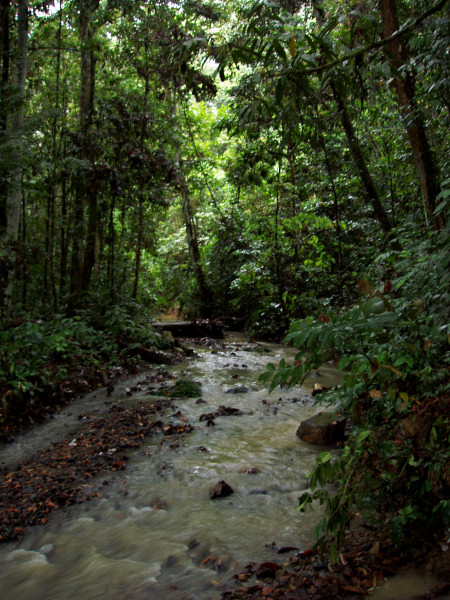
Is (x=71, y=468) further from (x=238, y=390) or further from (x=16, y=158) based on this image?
(x=16, y=158)

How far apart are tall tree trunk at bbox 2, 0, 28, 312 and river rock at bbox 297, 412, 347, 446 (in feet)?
19.2

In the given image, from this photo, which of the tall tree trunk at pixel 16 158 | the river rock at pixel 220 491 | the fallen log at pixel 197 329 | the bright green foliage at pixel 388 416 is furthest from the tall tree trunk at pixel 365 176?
the river rock at pixel 220 491

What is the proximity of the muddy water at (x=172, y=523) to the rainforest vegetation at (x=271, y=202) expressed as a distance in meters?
0.66

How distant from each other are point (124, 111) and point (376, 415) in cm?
1051

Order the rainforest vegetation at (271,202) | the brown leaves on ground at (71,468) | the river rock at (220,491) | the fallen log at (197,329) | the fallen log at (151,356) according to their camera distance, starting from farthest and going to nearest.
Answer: the fallen log at (197,329)
the fallen log at (151,356)
the river rock at (220,491)
the brown leaves on ground at (71,468)
the rainforest vegetation at (271,202)

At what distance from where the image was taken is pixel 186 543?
3123 millimetres

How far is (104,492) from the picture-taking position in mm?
3973

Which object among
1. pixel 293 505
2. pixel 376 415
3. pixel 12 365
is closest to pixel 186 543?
pixel 293 505

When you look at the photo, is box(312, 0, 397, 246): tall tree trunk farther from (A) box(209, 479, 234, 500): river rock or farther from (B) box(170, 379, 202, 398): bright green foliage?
(A) box(209, 479, 234, 500): river rock

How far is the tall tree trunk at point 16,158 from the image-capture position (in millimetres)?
7551

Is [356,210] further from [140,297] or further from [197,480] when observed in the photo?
[197,480]

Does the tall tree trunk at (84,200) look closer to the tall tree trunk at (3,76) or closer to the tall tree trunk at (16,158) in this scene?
the tall tree trunk at (16,158)

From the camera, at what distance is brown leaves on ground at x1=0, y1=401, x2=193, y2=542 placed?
367 centimetres

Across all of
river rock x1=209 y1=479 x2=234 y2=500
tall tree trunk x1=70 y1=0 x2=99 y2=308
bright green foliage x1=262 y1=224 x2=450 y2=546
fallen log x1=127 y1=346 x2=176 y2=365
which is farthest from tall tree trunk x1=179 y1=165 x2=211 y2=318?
bright green foliage x1=262 y1=224 x2=450 y2=546
